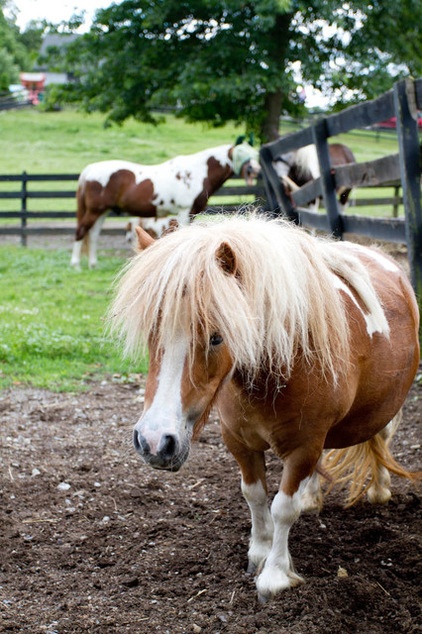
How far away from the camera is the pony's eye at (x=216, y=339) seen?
2.14 meters

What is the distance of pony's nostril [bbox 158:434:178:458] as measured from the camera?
1.97 m

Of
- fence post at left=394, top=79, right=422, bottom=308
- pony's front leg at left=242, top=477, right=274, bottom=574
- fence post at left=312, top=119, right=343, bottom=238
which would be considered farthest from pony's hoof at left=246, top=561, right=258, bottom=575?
fence post at left=312, top=119, right=343, bottom=238

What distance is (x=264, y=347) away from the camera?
2.37 meters

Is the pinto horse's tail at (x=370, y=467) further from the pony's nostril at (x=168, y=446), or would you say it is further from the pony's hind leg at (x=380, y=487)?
the pony's nostril at (x=168, y=446)

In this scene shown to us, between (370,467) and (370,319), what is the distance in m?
1.07

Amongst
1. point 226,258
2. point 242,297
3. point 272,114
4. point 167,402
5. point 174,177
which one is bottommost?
point 167,402

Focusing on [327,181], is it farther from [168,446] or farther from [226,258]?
[168,446]

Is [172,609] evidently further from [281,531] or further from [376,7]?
[376,7]

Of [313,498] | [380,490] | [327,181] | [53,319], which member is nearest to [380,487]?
[380,490]

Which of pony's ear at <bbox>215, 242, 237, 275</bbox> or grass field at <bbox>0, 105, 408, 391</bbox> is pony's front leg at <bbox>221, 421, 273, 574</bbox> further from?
pony's ear at <bbox>215, 242, 237, 275</bbox>

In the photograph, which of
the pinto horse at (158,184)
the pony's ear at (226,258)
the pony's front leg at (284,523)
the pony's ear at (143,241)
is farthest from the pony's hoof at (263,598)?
the pinto horse at (158,184)

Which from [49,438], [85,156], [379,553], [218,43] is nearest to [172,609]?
[379,553]

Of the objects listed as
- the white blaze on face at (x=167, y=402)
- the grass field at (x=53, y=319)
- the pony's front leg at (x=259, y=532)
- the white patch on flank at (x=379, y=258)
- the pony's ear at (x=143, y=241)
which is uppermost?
the pony's ear at (x=143, y=241)

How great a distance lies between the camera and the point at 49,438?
434cm
